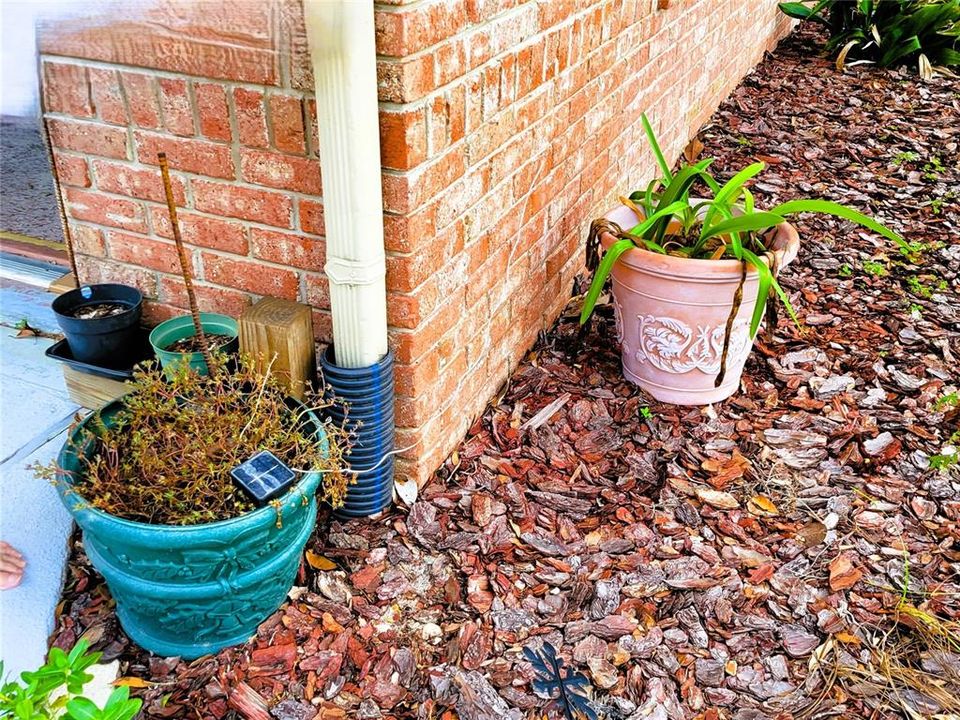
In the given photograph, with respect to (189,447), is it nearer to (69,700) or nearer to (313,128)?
(69,700)

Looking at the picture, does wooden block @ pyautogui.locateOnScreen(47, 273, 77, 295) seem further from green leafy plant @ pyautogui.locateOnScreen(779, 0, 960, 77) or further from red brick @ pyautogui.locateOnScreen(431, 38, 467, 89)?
green leafy plant @ pyautogui.locateOnScreen(779, 0, 960, 77)

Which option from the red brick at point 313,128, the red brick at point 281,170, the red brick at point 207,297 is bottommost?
the red brick at point 207,297

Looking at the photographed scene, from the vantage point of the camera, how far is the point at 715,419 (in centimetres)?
260

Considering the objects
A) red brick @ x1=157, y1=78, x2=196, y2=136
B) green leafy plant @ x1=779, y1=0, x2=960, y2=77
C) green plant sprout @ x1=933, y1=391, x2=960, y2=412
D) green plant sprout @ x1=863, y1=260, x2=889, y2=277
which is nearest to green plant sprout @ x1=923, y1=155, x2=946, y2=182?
green plant sprout @ x1=863, y1=260, x2=889, y2=277

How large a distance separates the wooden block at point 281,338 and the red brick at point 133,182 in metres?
0.35

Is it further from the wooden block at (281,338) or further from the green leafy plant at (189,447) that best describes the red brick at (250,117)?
the green leafy plant at (189,447)

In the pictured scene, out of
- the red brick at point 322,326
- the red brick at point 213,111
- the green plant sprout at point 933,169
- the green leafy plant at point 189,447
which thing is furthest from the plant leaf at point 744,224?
the green plant sprout at point 933,169

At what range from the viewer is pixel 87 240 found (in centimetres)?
220

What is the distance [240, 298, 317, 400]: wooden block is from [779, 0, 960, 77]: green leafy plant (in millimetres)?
5396

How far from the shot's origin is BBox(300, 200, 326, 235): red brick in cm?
188

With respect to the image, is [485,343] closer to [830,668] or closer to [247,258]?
[247,258]

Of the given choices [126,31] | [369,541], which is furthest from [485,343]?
[126,31]

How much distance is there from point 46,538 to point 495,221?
139 centimetres

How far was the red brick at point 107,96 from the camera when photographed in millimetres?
1932
